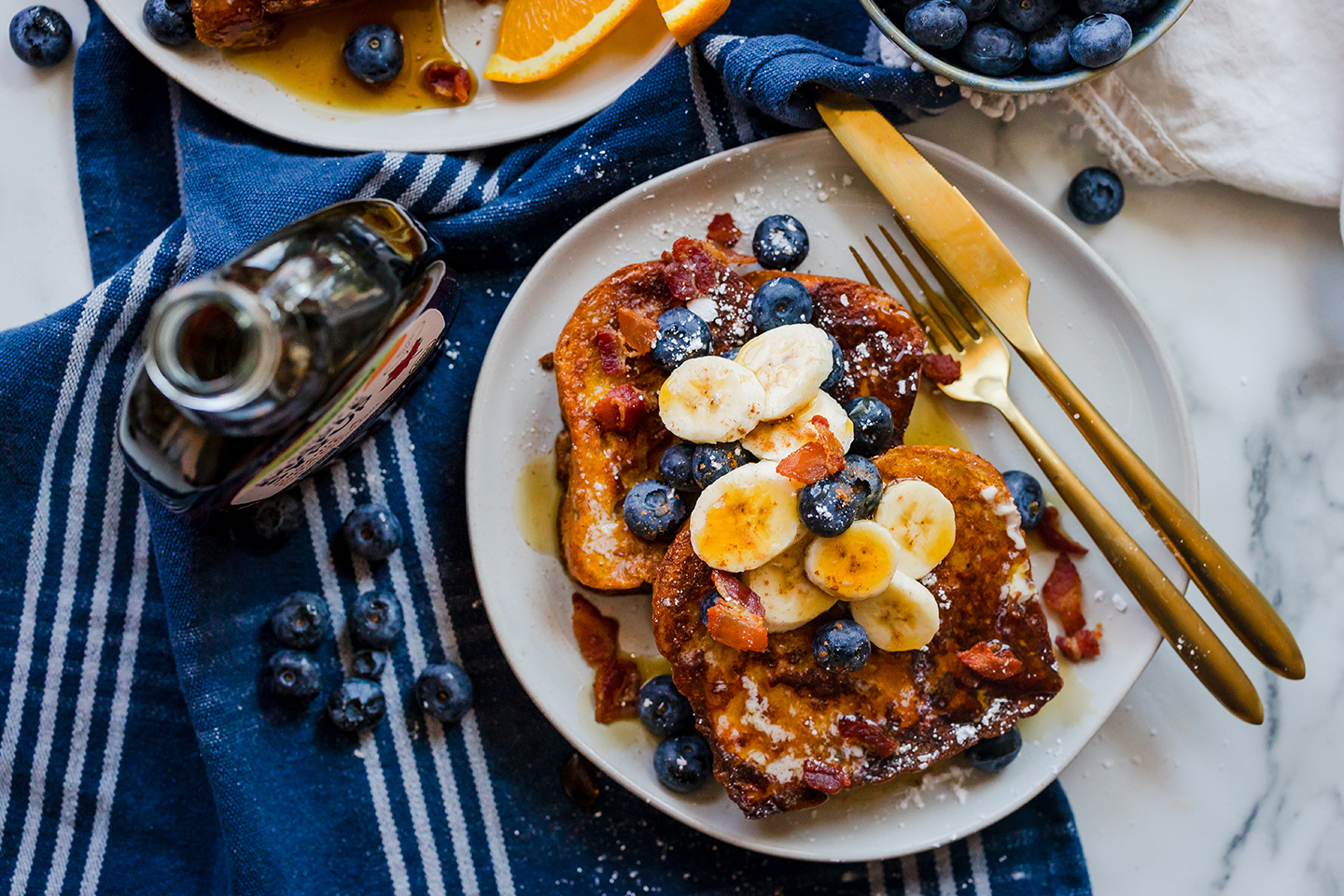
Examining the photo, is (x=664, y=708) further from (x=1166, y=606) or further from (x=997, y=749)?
(x=1166, y=606)

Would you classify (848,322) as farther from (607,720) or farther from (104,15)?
(104,15)

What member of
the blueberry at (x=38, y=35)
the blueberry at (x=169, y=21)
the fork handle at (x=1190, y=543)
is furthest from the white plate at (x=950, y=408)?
the blueberry at (x=38, y=35)

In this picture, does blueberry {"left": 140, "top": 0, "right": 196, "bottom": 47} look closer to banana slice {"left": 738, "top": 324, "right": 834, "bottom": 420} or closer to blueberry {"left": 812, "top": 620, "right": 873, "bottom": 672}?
banana slice {"left": 738, "top": 324, "right": 834, "bottom": 420}

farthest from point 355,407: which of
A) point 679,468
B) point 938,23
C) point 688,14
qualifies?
point 938,23

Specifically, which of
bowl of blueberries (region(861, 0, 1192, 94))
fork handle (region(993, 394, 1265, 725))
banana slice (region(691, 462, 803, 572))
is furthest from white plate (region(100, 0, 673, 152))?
fork handle (region(993, 394, 1265, 725))

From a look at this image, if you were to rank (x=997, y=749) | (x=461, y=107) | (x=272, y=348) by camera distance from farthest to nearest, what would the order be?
1. (x=461, y=107)
2. (x=997, y=749)
3. (x=272, y=348)

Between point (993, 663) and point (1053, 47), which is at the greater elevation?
point (1053, 47)
